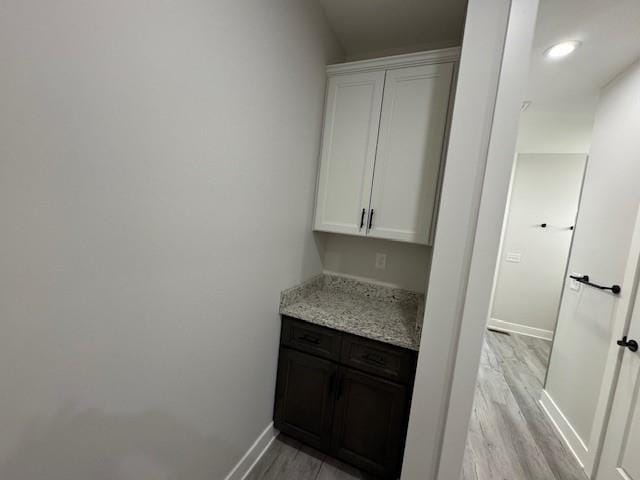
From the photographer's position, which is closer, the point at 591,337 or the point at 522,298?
the point at 591,337

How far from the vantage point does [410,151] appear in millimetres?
1607

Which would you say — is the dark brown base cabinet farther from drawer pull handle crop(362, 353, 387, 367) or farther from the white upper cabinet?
the white upper cabinet

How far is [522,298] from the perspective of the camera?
3.94 meters

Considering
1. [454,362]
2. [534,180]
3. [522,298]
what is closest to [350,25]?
[454,362]

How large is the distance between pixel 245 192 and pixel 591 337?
2466mm

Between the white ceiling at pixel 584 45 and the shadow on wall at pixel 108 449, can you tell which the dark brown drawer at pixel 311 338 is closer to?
the shadow on wall at pixel 108 449

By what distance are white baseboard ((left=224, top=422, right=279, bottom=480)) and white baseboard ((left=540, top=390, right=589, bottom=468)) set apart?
6.68ft

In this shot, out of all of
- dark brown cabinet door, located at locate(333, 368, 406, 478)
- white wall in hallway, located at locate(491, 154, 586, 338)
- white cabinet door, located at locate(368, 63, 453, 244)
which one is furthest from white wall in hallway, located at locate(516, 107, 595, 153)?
dark brown cabinet door, located at locate(333, 368, 406, 478)

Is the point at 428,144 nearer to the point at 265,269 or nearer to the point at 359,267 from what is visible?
the point at 359,267

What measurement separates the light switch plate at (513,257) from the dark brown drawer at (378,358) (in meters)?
3.57

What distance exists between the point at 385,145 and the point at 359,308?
1.09 m

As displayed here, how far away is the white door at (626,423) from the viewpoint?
1.34m

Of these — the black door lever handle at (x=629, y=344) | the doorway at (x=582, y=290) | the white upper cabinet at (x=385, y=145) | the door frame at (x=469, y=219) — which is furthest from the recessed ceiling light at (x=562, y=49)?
the black door lever handle at (x=629, y=344)

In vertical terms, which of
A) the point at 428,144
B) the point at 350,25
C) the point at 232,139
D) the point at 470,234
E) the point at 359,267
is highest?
the point at 350,25
